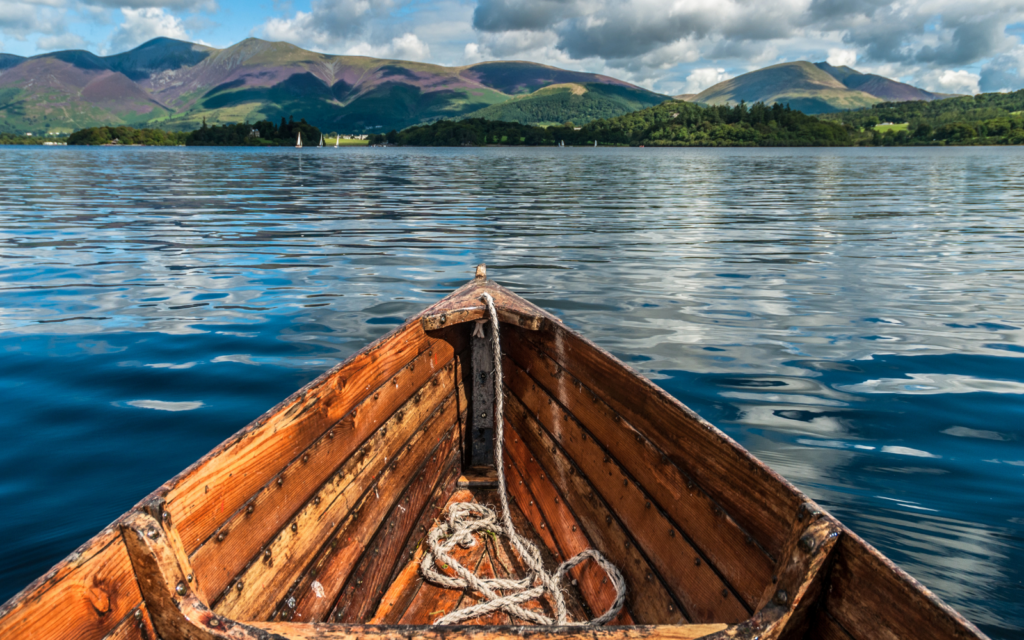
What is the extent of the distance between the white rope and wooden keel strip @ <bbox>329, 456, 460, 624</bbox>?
0.63 feet

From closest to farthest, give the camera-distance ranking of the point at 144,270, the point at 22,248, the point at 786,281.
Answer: the point at 786,281 < the point at 144,270 < the point at 22,248

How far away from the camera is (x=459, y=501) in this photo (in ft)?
17.1

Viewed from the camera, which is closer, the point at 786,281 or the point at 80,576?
the point at 80,576

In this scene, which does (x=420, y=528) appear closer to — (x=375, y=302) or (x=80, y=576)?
(x=80, y=576)

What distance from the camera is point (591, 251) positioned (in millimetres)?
15516

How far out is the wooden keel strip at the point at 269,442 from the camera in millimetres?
2459

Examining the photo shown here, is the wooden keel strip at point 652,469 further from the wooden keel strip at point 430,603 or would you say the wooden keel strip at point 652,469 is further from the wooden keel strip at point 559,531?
the wooden keel strip at point 430,603

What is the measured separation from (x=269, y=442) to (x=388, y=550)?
1.49 meters

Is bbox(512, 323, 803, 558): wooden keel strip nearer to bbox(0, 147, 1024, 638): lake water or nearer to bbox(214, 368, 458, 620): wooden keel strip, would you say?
bbox(214, 368, 458, 620): wooden keel strip

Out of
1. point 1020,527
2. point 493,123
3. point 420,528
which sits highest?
point 493,123

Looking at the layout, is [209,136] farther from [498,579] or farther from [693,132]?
[498,579]

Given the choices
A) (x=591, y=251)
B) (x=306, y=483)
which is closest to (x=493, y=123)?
(x=591, y=251)

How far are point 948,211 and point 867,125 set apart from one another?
209 metres

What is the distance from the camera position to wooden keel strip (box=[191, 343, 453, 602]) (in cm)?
258
